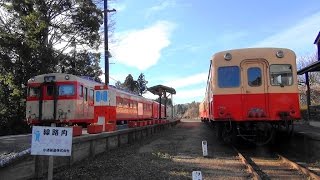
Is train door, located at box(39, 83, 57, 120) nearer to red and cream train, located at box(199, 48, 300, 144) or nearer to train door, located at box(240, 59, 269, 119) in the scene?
red and cream train, located at box(199, 48, 300, 144)

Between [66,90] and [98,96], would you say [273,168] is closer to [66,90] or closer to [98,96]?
[98,96]

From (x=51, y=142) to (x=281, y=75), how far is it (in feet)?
32.4

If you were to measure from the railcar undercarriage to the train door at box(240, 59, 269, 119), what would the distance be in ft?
1.35

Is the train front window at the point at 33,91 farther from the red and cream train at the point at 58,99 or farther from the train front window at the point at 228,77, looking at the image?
the train front window at the point at 228,77

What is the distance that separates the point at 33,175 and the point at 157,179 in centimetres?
275

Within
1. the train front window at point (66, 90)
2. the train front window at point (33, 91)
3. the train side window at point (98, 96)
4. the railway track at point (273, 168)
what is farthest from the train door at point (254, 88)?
the train front window at point (33, 91)

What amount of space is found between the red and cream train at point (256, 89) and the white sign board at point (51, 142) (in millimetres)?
8486

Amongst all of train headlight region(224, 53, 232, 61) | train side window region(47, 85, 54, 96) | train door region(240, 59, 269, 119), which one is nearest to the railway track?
train door region(240, 59, 269, 119)

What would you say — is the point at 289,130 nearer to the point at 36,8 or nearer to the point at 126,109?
the point at 126,109

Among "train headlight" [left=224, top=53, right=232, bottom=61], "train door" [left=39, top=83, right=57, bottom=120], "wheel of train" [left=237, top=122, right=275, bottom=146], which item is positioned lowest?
"wheel of train" [left=237, top=122, right=275, bottom=146]

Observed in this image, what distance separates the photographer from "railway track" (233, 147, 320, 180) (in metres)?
10.6

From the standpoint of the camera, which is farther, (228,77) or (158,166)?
(228,77)

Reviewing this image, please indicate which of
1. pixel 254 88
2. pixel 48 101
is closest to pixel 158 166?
pixel 254 88

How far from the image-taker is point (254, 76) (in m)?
15.4
